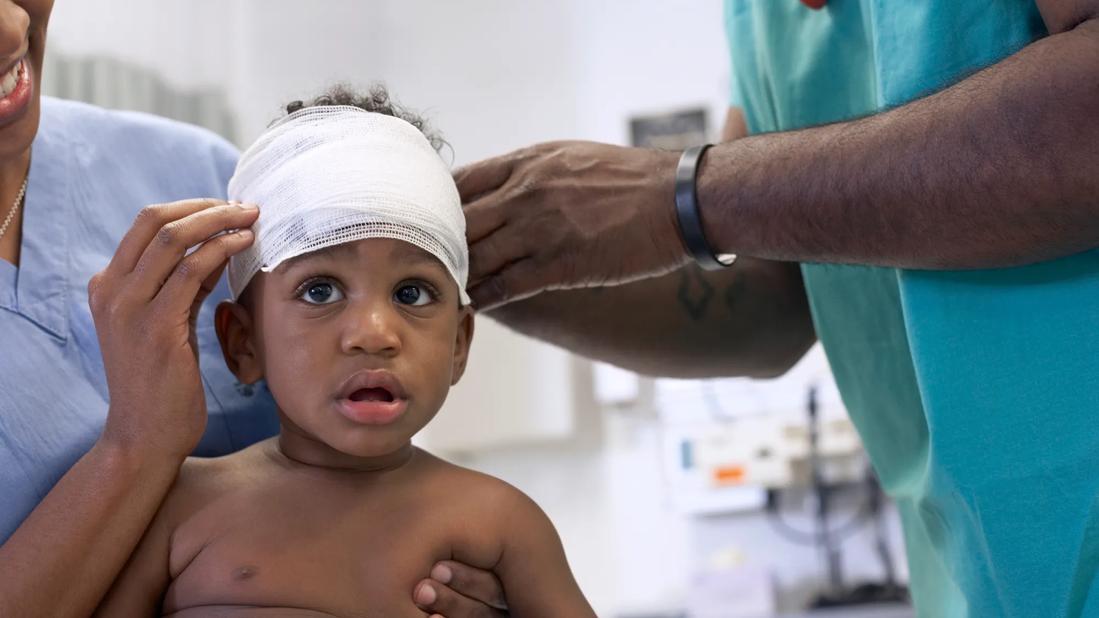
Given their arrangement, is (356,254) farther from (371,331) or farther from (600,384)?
(600,384)

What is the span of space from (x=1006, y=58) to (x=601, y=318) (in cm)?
69

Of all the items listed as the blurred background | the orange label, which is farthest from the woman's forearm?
the orange label

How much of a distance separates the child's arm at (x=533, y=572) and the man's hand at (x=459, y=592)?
0.7 inches

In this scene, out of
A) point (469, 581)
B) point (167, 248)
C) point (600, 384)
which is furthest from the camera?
point (600, 384)

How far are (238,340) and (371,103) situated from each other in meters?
0.31

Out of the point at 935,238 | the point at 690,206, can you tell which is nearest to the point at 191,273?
the point at 690,206

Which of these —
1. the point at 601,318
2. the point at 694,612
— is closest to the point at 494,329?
the point at 694,612

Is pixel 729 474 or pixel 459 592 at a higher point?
pixel 459 592

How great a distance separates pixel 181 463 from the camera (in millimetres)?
1229

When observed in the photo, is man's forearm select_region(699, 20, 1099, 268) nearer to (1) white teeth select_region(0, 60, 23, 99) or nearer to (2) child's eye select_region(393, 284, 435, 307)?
(2) child's eye select_region(393, 284, 435, 307)

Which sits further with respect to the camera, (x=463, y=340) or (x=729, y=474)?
(x=729, y=474)

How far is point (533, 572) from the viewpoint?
4.18ft

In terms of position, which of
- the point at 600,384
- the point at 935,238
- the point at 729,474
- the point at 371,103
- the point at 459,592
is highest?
the point at 371,103

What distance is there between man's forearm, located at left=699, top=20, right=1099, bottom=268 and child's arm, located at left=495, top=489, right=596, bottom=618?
0.38 m
